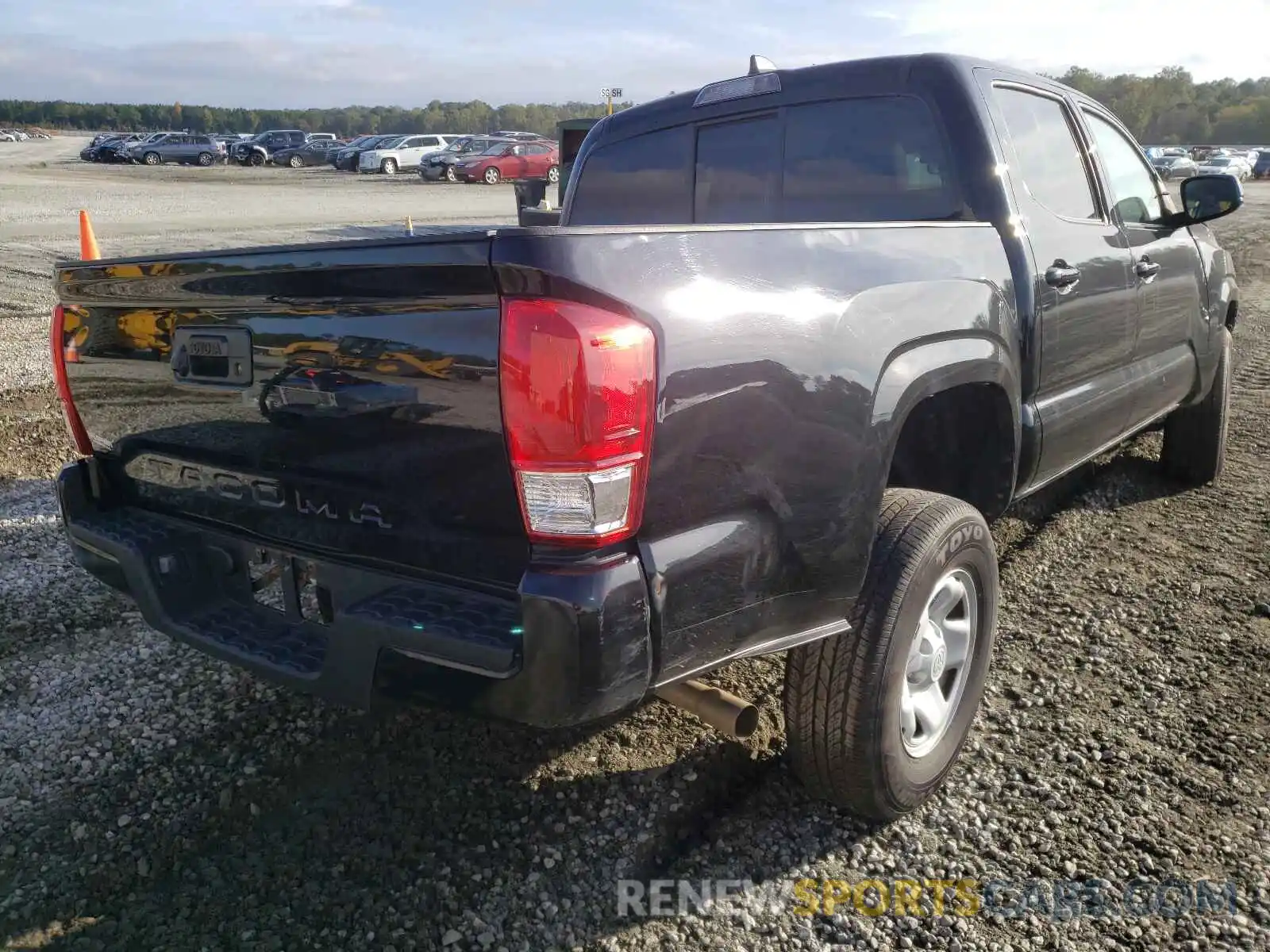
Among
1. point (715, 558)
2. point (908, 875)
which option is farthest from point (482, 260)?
point (908, 875)

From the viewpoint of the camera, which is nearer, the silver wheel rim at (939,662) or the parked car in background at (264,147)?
the silver wheel rim at (939,662)

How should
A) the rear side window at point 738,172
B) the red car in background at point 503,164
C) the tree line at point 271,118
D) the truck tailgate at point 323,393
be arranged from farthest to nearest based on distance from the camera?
the tree line at point 271,118
the red car in background at point 503,164
the rear side window at point 738,172
the truck tailgate at point 323,393

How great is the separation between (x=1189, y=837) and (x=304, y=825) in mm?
2344

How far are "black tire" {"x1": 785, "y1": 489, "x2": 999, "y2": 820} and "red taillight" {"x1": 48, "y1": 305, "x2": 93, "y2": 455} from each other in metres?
2.12

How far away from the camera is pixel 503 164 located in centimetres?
3484

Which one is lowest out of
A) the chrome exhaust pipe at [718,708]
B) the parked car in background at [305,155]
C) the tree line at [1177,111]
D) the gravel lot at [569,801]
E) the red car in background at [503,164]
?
the gravel lot at [569,801]

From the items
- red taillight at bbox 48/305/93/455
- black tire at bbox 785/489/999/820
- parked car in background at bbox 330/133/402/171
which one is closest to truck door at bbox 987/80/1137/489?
black tire at bbox 785/489/999/820

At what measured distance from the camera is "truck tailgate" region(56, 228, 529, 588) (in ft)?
6.27

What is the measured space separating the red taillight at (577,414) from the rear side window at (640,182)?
2.18 m

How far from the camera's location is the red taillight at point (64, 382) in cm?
280

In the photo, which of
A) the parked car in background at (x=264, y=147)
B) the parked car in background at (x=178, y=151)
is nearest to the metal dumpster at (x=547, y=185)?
the parked car in background at (x=264, y=147)

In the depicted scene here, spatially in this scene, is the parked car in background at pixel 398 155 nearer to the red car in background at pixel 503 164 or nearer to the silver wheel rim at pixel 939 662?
the red car in background at pixel 503 164

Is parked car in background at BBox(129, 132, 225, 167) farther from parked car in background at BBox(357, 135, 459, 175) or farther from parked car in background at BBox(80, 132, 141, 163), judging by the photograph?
parked car in background at BBox(357, 135, 459, 175)

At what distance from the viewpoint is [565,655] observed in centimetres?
180
